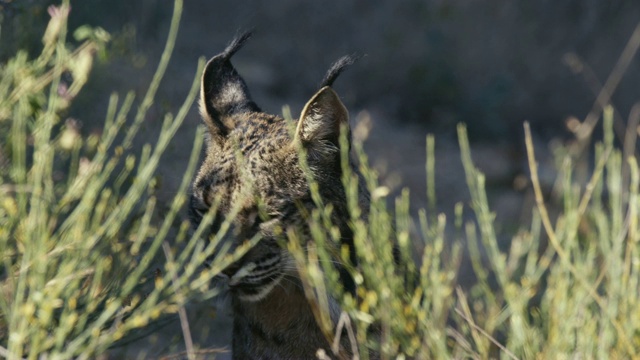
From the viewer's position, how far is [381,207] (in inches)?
165

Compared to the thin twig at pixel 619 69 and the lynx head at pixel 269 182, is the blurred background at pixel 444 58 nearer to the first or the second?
the thin twig at pixel 619 69

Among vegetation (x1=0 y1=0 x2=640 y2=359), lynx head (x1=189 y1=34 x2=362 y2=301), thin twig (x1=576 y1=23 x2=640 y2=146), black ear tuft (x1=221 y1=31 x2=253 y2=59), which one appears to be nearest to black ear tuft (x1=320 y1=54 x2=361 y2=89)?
lynx head (x1=189 y1=34 x2=362 y2=301)

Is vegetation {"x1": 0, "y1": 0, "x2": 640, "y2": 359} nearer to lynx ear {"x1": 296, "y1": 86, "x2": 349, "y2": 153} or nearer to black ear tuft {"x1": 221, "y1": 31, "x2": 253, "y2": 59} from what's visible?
lynx ear {"x1": 296, "y1": 86, "x2": 349, "y2": 153}

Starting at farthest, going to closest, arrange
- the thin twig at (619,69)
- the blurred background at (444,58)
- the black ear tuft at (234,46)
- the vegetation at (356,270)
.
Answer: the blurred background at (444,58)
the thin twig at (619,69)
the black ear tuft at (234,46)
the vegetation at (356,270)

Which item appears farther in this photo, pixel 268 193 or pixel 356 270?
pixel 268 193

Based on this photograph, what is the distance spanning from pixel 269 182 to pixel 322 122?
0.34 meters

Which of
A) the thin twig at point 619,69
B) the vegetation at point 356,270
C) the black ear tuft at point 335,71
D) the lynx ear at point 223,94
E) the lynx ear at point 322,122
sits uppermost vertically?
the thin twig at point 619,69

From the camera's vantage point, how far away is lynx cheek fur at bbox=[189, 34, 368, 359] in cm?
470

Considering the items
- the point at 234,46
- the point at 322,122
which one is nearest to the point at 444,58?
the point at 234,46

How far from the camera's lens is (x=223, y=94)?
5.39 metres

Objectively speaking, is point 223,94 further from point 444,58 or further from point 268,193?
point 444,58

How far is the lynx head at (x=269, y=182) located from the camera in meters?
4.68

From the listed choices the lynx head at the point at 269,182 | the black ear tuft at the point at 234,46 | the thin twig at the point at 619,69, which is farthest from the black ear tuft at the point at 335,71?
the thin twig at the point at 619,69

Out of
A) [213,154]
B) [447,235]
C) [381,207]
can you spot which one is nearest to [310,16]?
[447,235]
